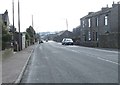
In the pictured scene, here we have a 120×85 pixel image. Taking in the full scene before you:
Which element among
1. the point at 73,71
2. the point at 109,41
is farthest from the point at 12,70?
the point at 109,41

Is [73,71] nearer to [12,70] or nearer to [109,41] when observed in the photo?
[12,70]

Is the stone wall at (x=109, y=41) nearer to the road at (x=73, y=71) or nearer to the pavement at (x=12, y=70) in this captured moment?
the road at (x=73, y=71)

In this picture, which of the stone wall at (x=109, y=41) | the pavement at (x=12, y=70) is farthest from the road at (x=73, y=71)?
the stone wall at (x=109, y=41)

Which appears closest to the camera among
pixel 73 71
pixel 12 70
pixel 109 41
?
pixel 73 71

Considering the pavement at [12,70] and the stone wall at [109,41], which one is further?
the stone wall at [109,41]

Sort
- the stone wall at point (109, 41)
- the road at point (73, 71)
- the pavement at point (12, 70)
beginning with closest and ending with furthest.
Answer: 1. the road at point (73, 71)
2. the pavement at point (12, 70)
3. the stone wall at point (109, 41)

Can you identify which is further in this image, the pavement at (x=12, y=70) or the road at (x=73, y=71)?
the pavement at (x=12, y=70)

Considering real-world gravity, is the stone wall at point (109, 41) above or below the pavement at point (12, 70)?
above

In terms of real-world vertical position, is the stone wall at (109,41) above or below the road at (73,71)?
above

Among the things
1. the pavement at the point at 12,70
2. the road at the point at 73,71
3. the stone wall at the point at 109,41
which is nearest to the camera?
the road at the point at 73,71

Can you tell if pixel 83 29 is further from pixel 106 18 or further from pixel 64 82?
pixel 64 82

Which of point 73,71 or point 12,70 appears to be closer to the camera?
point 73,71

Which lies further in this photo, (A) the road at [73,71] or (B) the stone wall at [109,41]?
(B) the stone wall at [109,41]

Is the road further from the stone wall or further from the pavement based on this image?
the stone wall
